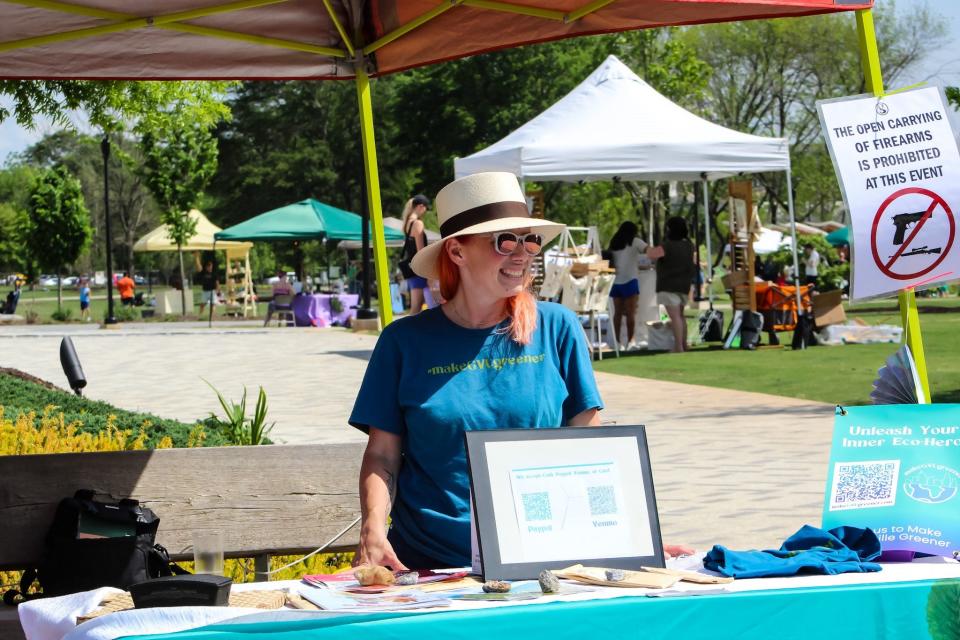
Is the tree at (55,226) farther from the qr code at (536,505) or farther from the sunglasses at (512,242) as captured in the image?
the qr code at (536,505)

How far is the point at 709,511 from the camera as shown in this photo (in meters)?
8.13

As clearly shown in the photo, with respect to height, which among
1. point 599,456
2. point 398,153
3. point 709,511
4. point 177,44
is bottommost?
point 709,511

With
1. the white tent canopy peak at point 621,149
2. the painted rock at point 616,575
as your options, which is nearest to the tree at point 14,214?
the white tent canopy peak at point 621,149

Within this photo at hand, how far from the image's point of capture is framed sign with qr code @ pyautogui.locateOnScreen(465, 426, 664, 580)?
2992mm

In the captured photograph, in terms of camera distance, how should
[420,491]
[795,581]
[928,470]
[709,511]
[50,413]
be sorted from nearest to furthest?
[795,581] → [928,470] → [420,491] → [709,511] → [50,413]

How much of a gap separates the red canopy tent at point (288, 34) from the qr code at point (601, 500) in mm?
2035

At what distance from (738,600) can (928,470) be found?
0.94m

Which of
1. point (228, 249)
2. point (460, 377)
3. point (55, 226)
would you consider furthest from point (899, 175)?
point (55, 226)

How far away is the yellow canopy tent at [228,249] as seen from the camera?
48.9 metres

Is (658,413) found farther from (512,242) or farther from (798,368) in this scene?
(512,242)

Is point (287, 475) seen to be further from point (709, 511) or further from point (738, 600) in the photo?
point (709, 511)

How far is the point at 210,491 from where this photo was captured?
17.3 feet

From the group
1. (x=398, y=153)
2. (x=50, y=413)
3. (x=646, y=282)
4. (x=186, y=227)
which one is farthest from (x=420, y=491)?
(x=398, y=153)

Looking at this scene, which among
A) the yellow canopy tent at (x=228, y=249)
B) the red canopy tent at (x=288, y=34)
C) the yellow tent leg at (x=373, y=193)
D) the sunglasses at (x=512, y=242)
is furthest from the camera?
the yellow canopy tent at (x=228, y=249)
